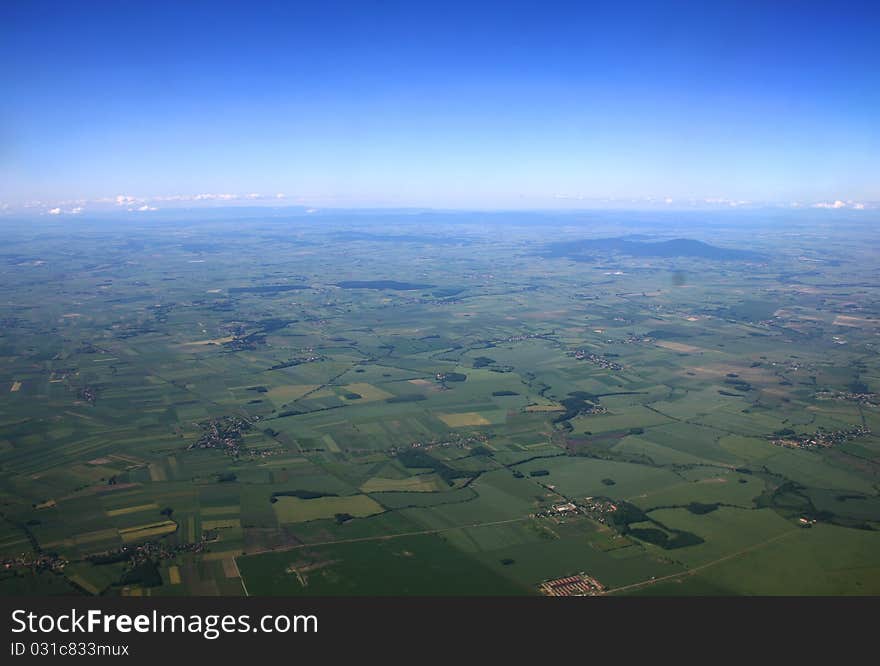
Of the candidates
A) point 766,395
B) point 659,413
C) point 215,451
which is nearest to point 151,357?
point 215,451

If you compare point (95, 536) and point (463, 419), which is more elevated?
point (463, 419)

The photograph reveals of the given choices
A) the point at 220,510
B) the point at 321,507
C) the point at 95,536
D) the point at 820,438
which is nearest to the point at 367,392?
the point at 321,507

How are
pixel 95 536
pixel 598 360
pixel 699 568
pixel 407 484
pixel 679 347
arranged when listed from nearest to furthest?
pixel 699 568
pixel 95 536
pixel 407 484
pixel 598 360
pixel 679 347

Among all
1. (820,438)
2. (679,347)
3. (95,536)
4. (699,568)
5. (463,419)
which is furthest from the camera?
(679,347)

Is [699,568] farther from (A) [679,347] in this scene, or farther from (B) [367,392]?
(A) [679,347]

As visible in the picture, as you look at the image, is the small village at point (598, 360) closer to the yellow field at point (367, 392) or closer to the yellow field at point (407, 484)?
the yellow field at point (367, 392)

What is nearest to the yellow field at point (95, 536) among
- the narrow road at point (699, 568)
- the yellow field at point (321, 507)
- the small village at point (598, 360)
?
the yellow field at point (321, 507)

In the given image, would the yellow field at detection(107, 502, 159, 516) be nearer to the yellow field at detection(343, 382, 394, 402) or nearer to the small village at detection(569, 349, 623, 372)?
the yellow field at detection(343, 382, 394, 402)

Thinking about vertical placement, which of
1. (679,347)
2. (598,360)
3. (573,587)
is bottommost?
(573,587)
